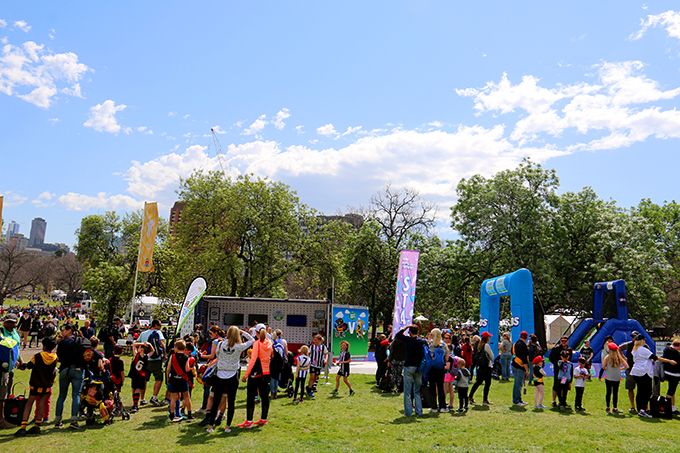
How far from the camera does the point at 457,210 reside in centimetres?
2694

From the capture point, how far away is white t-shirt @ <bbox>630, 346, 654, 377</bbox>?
9273 mm

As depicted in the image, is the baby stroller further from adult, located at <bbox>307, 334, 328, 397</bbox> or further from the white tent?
the white tent

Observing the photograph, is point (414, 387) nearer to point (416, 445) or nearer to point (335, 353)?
point (416, 445)

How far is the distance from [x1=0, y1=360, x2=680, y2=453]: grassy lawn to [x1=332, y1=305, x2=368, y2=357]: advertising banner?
373 inches

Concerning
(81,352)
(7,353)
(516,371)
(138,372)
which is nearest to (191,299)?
(138,372)

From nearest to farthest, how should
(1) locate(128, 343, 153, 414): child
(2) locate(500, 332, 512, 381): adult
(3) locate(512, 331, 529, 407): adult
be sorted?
(1) locate(128, 343, 153, 414): child → (3) locate(512, 331, 529, 407): adult → (2) locate(500, 332, 512, 381): adult

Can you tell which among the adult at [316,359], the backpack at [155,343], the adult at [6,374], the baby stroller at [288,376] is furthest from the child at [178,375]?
the adult at [316,359]

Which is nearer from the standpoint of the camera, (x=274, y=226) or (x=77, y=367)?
(x=77, y=367)

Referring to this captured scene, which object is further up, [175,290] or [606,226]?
[606,226]

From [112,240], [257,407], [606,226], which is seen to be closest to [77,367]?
[257,407]

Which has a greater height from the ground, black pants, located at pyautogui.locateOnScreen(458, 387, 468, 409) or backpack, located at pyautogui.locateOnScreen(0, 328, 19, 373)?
backpack, located at pyautogui.locateOnScreen(0, 328, 19, 373)

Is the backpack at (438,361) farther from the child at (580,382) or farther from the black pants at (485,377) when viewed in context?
the child at (580,382)

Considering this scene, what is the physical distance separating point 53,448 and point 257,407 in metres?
3.80

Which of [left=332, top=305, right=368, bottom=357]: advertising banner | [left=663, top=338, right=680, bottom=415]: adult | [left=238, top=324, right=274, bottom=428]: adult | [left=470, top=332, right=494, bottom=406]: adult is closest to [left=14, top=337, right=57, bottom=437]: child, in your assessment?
[left=238, top=324, right=274, bottom=428]: adult
